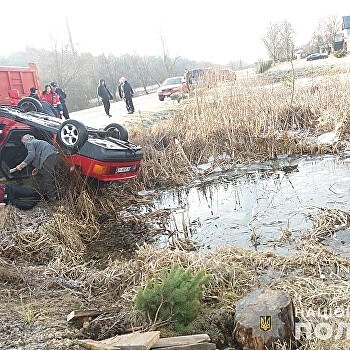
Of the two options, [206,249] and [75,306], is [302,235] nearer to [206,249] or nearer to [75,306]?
[206,249]

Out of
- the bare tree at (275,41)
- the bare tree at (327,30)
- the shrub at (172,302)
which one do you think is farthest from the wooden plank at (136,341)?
the bare tree at (327,30)

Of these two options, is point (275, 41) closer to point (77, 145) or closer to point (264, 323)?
point (77, 145)

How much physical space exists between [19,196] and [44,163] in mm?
647

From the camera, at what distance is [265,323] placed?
10.4 feet

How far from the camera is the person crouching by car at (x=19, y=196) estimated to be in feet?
22.2

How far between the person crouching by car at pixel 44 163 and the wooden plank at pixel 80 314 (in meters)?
3.57

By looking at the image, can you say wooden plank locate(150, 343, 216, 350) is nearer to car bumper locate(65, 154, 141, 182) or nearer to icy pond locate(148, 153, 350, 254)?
icy pond locate(148, 153, 350, 254)

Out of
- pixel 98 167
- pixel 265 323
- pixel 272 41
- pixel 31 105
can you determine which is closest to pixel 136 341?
pixel 265 323

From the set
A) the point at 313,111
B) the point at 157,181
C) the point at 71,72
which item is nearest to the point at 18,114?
the point at 157,181

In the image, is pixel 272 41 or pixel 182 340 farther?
pixel 272 41

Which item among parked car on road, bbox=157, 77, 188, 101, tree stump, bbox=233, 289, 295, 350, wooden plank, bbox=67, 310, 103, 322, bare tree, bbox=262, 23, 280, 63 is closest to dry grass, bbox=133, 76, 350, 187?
wooden plank, bbox=67, 310, 103, 322

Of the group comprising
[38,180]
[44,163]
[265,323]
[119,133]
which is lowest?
[265,323]

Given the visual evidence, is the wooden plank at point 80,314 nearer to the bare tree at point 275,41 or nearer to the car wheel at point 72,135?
the car wheel at point 72,135

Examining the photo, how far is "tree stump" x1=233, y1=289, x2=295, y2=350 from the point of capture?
3150 mm
